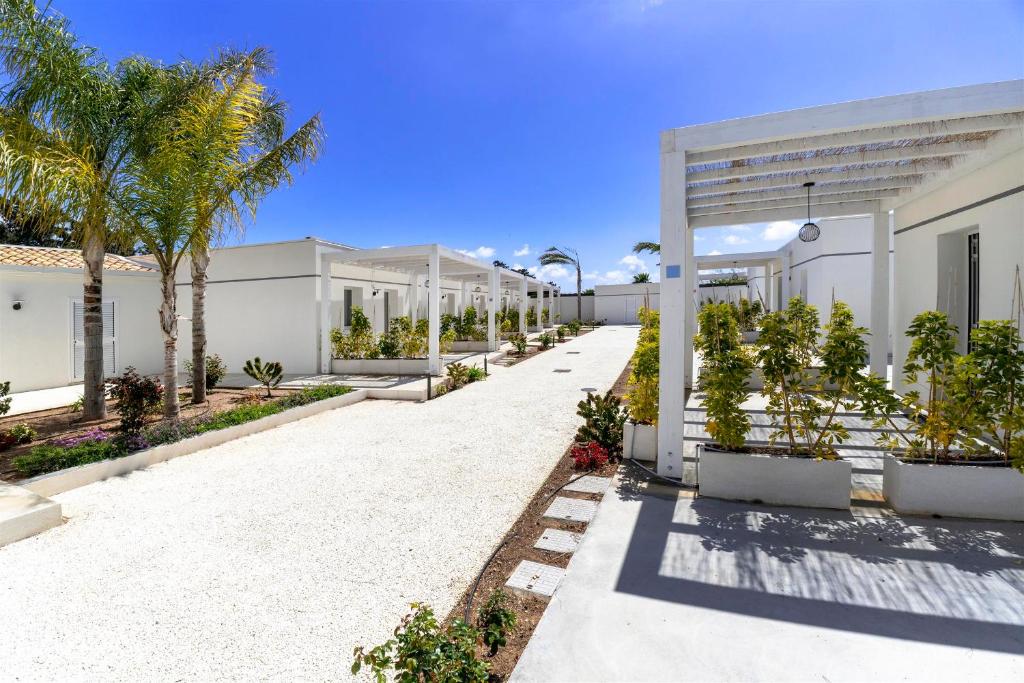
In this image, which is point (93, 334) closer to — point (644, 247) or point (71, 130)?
point (71, 130)

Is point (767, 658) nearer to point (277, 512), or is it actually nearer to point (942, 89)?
point (277, 512)

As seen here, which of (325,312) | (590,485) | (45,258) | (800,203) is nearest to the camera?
(590,485)

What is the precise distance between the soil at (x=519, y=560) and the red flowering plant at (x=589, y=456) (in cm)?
15

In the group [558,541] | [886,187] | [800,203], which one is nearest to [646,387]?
[558,541]

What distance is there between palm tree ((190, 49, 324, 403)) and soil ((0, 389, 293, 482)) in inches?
22.2

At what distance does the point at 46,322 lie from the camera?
1047 centimetres

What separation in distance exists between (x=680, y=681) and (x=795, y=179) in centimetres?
586

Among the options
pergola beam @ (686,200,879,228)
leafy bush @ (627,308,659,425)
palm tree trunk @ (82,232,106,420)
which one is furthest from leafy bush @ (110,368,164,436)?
pergola beam @ (686,200,879,228)

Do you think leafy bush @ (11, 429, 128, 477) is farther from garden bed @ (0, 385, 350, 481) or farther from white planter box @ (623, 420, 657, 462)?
white planter box @ (623, 420, 657, 462)

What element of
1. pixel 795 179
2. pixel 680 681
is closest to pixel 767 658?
pixel 680 681

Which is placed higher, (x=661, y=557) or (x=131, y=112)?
(x=131, y=112)

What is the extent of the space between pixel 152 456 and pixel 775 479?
7.05 meters

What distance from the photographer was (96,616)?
2.69 metres

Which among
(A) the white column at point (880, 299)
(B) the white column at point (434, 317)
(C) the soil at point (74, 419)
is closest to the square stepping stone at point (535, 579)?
(C) the soil at point (74, 419)
